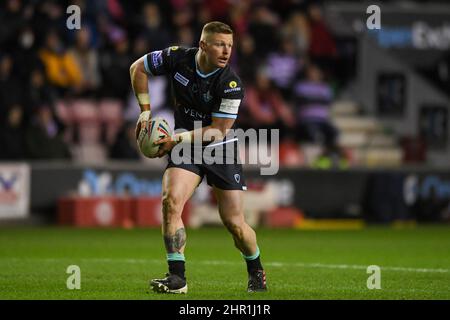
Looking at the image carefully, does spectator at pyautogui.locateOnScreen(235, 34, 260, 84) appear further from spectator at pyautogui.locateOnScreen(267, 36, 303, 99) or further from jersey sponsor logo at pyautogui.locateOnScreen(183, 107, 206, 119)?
jersey sponsor logo at pyautogui.locateOnScreen(183, 107, 206, 119)

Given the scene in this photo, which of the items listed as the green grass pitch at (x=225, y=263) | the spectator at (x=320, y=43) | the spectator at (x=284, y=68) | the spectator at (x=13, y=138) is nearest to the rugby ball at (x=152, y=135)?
the green grass pitch at (x=225, y=263)

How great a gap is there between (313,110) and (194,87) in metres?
13.8

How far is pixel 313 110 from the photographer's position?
2272 cm

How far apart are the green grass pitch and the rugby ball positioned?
1.17m

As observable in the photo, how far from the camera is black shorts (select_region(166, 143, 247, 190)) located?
9.07 metres

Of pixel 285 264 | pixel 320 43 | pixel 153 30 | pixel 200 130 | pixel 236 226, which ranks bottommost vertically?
pixel 285 264

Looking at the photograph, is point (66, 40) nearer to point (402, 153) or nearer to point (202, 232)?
point (202, 232)

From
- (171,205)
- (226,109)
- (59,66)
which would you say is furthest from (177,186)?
(59,66)

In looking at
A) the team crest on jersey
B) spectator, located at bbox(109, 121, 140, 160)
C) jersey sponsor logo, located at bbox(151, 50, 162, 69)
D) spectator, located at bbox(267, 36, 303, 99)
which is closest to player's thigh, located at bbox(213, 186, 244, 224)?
the team crest on jersey

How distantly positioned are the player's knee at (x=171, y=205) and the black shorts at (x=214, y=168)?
0.30 meters

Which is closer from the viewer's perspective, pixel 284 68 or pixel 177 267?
pixel 177 267

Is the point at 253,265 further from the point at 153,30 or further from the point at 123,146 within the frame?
the point at 153,30

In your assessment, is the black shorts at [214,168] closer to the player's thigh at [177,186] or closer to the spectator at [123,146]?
the player's thigh at [177,186]

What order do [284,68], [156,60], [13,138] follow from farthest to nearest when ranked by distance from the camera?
[284,68]
[13,138]
[156,60]
